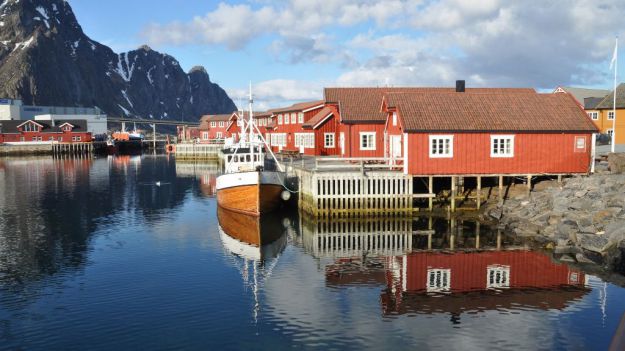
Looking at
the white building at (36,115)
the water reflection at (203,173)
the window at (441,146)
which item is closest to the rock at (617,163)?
the window at (441,146)

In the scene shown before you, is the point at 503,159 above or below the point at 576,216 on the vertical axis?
above

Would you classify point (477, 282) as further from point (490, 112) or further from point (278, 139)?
point (278, 139)

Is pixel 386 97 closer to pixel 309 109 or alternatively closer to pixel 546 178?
pixel 546 178

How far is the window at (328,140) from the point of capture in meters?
54.0

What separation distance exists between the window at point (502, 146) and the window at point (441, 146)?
8.69 feet

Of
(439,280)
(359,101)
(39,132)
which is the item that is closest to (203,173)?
(359,101)

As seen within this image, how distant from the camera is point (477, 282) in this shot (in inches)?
896

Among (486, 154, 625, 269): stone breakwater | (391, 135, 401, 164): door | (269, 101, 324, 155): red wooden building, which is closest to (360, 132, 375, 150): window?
(269, 101, 324, 155): red wooden building

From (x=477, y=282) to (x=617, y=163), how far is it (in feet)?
56.5

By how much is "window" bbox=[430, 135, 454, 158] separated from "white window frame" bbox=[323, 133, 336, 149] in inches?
783

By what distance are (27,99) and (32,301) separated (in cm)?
20350

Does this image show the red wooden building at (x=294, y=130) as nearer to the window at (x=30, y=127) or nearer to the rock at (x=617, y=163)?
the rock at (x=617, y=163)

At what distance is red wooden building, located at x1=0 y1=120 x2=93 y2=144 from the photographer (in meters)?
121

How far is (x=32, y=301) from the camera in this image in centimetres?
2064
